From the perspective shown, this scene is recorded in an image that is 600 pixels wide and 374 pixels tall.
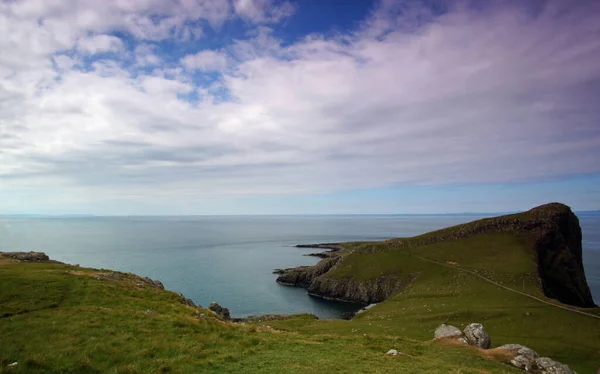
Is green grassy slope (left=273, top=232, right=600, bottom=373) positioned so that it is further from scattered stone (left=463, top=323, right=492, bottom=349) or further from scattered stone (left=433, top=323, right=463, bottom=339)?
scattered stone (left=463, top=323, right=492, bottom=349)

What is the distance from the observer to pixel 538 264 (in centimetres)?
11162

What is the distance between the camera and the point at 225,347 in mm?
22984

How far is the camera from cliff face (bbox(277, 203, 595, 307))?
112 m

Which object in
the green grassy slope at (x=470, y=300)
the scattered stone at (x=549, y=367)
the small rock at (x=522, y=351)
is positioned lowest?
the green grassy slope at (x=470, y=300)

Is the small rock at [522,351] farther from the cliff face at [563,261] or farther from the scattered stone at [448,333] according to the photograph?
the cliff face at [563,261]

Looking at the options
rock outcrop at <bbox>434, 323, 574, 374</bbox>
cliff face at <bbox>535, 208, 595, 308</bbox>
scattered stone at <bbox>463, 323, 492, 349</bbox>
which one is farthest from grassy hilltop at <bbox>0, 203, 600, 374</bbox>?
cliff face at <bbox>535, 208, 595, 308</bbox>

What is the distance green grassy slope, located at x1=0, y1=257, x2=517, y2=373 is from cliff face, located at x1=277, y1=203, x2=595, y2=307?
9648 cm

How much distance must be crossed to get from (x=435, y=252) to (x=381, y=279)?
28.3 m

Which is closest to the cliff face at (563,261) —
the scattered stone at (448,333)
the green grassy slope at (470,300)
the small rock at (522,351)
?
the green grassy slope at (470,300)

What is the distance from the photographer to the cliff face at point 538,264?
112062 mm

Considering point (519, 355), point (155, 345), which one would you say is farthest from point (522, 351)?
point (155, 345)

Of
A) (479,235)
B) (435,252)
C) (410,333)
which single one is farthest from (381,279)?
(410,333)

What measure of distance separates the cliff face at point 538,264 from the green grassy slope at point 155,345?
9648 cm

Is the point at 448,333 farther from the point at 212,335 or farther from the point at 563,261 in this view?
the point at 563,261
